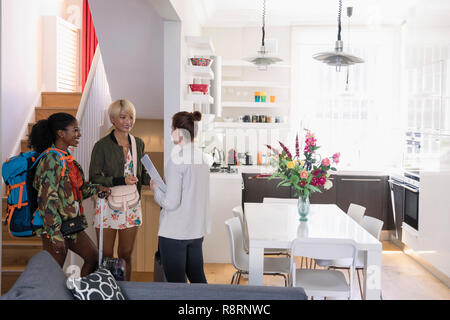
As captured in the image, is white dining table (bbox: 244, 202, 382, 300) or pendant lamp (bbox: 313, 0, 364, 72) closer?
white dining table (bbox: 244, 202, 382, 300)

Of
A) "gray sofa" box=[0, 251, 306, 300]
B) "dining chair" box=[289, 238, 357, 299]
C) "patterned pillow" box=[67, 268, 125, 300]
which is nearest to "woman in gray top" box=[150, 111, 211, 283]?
"dining chair" box=[289, 238, 357, 299]

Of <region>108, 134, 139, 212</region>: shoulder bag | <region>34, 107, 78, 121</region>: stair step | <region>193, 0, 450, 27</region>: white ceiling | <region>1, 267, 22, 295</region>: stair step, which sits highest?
<region>193, 0, 450, 27</region>: white ceiling

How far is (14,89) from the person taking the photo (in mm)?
4719

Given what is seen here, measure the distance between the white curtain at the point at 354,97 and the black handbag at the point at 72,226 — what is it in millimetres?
4414

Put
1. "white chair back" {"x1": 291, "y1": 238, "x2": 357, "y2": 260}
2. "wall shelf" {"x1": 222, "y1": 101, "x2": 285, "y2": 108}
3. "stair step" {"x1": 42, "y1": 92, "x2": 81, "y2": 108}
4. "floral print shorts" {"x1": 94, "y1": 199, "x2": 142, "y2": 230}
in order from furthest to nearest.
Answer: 1. "wall shelf" {"x1": 222, "y1": 101, "x2": 285, "y2": 108}
2. "stair step" {"x1": 42, "y1": 92, "x2": 81, "y2": 108}
3. "floral print shorts" {"x1": 94, "y1": 199, "x2": 142, "y2": 230}
4. "white chair back" {"x1": 291, "y1": 238, "x2": 357, "y2": 260}

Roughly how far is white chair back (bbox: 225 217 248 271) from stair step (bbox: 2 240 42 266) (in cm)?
153

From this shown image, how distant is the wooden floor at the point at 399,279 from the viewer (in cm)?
403

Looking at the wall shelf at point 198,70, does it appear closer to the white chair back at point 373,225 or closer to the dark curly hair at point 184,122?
the dark curly hair at point 184,122

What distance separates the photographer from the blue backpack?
2.40 metres

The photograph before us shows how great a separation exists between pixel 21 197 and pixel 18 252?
4.93 ft

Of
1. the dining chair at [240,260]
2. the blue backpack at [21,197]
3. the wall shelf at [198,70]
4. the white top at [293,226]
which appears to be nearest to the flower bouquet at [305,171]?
the white top at [293,226]

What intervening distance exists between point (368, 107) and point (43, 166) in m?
5.15

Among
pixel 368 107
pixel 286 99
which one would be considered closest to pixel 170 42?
pixel 286 99

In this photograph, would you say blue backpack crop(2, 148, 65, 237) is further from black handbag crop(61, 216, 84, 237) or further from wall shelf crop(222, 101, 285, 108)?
wall shelf crop(222, 101, 285, 108)
